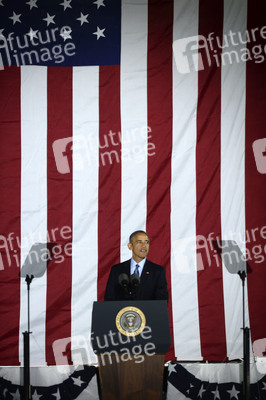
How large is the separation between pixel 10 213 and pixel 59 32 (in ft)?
5.71

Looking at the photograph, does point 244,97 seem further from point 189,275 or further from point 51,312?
point 51,312

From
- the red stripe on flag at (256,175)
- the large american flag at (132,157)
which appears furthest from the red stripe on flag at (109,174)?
the red stripe on flag at (256,175)

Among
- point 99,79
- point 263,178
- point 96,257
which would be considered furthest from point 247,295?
point 99,79

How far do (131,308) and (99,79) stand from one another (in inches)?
102

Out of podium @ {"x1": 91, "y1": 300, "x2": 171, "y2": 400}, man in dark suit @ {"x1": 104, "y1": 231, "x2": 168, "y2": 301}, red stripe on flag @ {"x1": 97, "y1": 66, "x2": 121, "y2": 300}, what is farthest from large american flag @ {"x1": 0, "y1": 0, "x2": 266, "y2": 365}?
podium @ {"x1": 91, "y1": 300, "x2": 171, "y2": 400}

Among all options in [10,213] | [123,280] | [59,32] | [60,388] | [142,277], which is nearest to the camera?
[123,280]

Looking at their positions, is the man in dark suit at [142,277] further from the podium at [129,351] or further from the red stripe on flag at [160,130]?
the red stripe on flag at [160,130]

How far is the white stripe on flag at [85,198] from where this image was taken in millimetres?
4879

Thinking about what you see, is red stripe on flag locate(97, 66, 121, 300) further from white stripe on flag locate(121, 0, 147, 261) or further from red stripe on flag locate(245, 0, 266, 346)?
red stripe on flag locate(245, 0, 266, 346)

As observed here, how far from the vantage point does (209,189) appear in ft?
16.3

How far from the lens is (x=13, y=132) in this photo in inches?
196

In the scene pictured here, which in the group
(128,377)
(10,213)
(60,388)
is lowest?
(60,388)

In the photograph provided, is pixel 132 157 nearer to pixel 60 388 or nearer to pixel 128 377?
pixel 60 388

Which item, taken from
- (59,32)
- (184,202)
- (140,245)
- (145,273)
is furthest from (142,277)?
(59,32)
